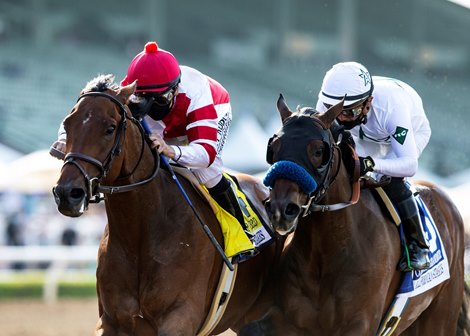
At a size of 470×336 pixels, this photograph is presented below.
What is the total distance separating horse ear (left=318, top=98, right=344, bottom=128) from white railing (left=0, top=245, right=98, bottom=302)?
28.5 ft

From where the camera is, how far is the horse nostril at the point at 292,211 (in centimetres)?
458

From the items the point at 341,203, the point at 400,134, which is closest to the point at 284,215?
the point at 341,203

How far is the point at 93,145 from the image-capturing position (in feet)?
14.9

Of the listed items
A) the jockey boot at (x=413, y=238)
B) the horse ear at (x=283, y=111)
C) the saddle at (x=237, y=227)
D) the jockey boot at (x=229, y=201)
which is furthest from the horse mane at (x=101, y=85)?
the jockey boot at (x=413, y=238)

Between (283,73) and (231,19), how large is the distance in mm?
3425

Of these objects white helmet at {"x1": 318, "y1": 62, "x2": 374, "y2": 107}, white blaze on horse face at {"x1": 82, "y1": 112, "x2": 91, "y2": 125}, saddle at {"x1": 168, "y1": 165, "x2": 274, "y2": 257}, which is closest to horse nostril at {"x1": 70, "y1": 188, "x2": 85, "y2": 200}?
white blaze on horse face at {"x1": 82, "y1": 112, "x2": 91, "y2": 125}

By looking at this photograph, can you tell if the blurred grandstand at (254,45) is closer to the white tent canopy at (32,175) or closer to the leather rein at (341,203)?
the white tent canopy at (32,175)

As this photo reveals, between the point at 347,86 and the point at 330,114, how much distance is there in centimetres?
36

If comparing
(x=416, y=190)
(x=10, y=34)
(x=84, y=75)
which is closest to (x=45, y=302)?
(x=416, y=190)

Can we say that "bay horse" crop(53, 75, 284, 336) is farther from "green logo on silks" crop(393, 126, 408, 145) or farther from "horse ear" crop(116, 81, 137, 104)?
"green logo on silks" crop(393, 126, 408, 145)

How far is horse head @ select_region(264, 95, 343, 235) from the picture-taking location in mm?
4605

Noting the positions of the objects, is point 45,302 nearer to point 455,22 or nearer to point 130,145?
point 130,145

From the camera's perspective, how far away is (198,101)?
538 centimetres

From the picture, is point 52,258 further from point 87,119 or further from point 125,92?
point 87,119
